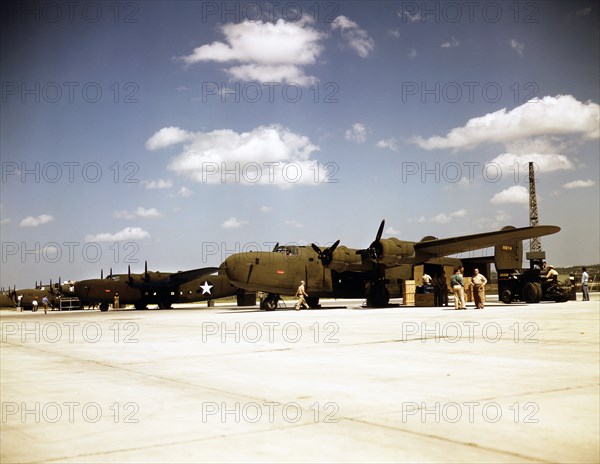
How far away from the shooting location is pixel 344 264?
29.0 metres

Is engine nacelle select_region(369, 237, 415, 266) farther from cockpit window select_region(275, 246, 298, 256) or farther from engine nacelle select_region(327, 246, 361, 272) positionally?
cockpit window select_region(275, 246, 298, 256)

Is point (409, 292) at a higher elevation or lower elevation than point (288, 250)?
lower

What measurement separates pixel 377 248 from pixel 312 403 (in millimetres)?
22714

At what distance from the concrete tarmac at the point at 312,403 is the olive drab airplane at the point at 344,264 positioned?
56.4 ft

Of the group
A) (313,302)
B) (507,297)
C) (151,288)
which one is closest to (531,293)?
(507,297)

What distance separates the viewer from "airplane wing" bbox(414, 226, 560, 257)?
27002 mm

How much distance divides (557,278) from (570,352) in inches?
809

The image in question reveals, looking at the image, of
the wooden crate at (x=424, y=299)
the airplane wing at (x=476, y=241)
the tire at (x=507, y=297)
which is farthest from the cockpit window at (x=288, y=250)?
the tire at (x=507, y=297)

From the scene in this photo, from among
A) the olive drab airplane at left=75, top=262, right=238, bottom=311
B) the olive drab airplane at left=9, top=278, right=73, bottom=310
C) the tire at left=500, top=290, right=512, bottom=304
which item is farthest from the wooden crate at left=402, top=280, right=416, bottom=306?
the olive drab airplane at left=9, top=278, right=73, bottom=310

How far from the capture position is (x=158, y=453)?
398 centimetres

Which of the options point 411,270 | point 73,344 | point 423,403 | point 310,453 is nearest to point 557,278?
point 411,270

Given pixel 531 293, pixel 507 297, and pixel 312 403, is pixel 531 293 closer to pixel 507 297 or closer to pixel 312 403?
pixel 507 297

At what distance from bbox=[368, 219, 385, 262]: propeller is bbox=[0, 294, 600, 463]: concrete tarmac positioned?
1691cm

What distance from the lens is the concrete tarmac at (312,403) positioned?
401 centimetres
